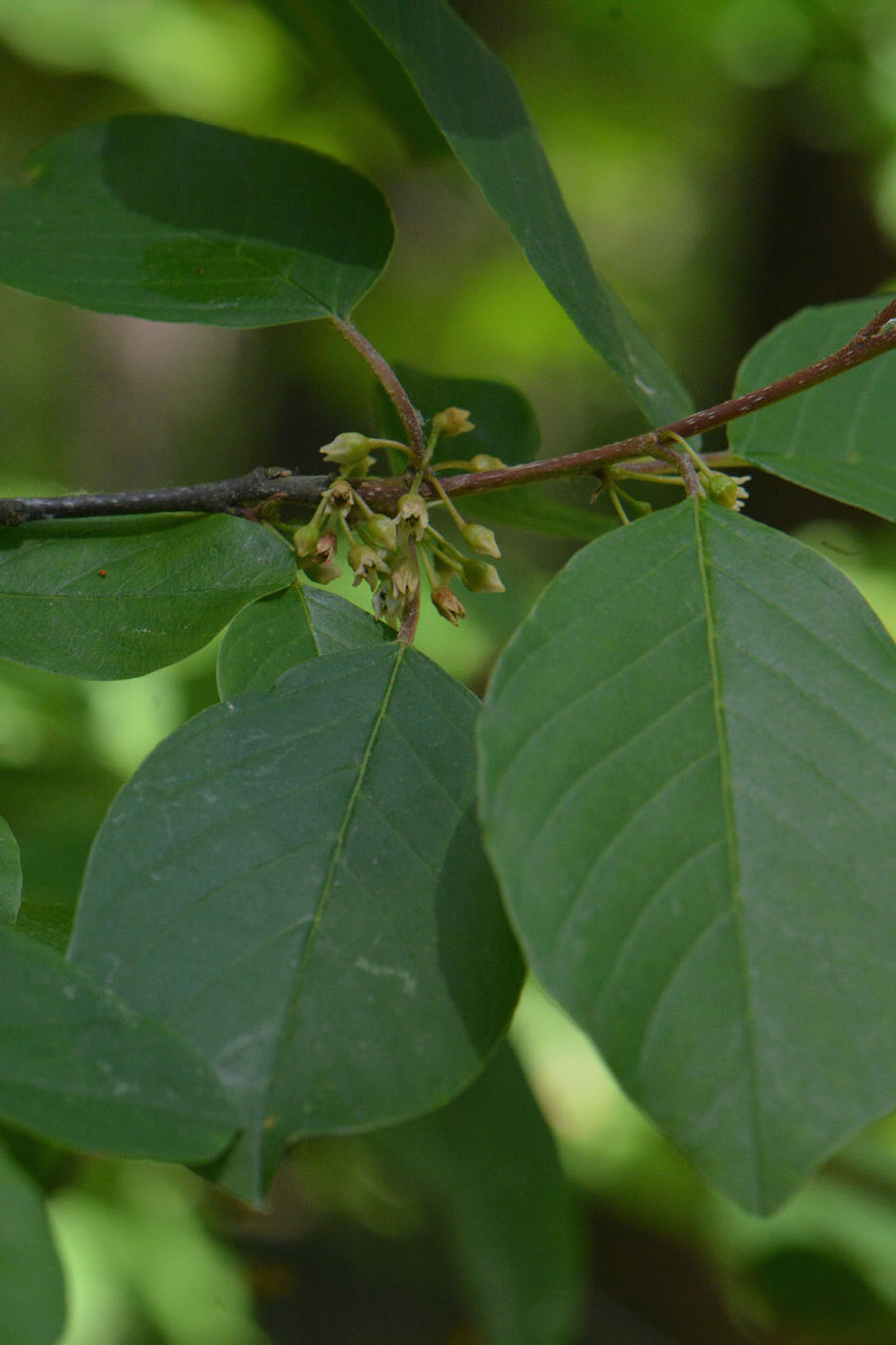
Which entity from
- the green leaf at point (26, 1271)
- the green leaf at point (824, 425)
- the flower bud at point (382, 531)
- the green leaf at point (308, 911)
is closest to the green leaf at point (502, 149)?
the green leaf at point (824, 425)

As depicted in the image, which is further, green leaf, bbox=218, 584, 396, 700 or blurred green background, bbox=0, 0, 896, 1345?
blurred green background, bbox=0, 0, 896, 1345

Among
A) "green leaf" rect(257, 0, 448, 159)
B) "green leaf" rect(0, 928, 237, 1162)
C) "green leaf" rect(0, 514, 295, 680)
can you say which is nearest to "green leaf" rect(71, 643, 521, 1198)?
"green leaf" rect(0, 928, 237, 1162)

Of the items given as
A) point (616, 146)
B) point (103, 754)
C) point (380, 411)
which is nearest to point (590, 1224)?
point (103, 754)

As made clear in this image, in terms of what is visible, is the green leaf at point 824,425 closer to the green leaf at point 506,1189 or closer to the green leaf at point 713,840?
the green leaf at point 713,840

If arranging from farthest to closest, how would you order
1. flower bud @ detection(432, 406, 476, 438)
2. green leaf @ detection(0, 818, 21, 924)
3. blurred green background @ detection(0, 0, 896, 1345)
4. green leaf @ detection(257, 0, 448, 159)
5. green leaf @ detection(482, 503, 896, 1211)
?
blurred green background @ detection(0, 0, 896, 1345)
green leaf @ detection(257, 0, 448, 159)
flower bud @ detection(432, 406, 476, 438)
green leaf @ detection(0, 818, 21, 924)
green leaf @ detection(482, 503, 896, 1211)

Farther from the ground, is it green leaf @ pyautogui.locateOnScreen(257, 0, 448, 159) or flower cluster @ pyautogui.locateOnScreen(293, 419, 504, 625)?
green leaf @ pyautogui.locateOnScreen(257, 0, 448, 159)

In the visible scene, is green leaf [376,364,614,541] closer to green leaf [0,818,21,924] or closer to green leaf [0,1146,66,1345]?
green leaf [0,818,21,924]

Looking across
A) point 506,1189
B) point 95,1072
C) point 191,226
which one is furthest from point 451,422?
point 506,1189
